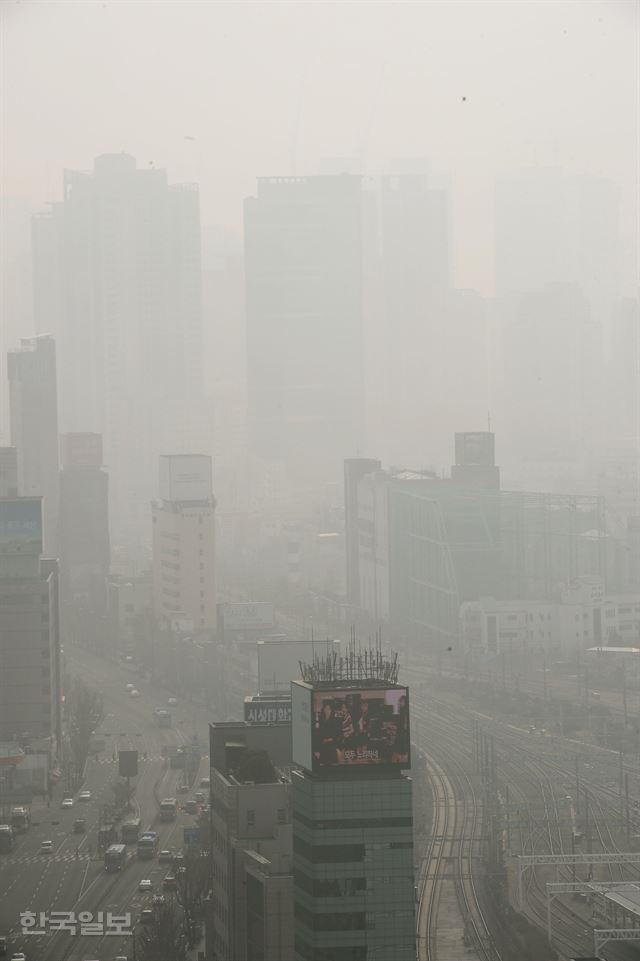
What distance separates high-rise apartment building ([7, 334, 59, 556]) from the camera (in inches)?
576

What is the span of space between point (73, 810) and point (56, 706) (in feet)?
4.16

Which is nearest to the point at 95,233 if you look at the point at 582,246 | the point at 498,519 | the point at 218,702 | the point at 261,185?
the point at 261,185

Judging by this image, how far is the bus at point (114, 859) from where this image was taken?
607 centimetres

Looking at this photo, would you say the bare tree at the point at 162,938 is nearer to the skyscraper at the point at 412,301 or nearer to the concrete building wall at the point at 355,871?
the concrete building wall at the point at 355,871

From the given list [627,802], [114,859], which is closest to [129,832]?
[114,859]

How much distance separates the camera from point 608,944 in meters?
4.54

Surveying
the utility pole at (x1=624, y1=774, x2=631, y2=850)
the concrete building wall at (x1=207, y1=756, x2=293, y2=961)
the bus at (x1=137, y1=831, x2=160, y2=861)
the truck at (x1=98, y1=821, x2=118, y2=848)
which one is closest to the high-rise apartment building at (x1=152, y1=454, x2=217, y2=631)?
the utility pole at (x1=624, y1=774, x2=631, y2=850)

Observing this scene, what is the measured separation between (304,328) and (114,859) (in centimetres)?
1159

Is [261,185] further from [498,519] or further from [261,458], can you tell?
[498,519]

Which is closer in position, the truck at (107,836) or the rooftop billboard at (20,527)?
the truck at (107,836)

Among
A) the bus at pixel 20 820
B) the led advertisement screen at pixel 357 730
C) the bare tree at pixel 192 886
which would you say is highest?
the led advertisement screen at pixel 357 730

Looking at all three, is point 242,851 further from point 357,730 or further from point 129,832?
point 129,832

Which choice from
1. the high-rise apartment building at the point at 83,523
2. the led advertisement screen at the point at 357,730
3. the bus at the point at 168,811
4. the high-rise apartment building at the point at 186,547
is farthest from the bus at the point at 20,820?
the high-rise apartment building at the point at 83,523

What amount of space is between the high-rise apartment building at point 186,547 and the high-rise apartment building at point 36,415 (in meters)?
2.05
